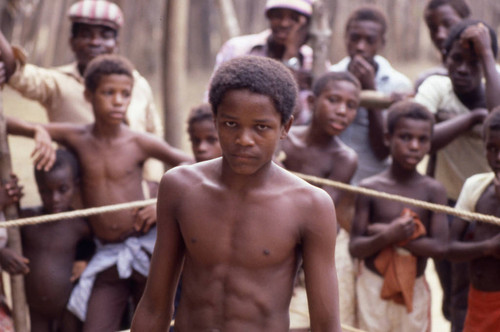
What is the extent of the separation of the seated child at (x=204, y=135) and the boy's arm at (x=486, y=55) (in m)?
1.40

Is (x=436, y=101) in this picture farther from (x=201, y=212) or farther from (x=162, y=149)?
(x=201, y=212)

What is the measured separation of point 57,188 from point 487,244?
2.10m

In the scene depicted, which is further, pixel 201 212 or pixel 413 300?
pixel 413 300

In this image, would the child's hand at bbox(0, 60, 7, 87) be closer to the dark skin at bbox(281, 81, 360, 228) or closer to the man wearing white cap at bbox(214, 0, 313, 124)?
the man wearing white cap at bbox(214, 0, 313, 124)

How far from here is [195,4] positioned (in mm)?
10719

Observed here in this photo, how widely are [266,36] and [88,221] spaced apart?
71.0 inches

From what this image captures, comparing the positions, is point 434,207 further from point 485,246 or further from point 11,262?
point 11,262

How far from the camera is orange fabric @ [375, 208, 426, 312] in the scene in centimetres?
354

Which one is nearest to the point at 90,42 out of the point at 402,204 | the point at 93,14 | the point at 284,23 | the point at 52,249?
the point at 93,14

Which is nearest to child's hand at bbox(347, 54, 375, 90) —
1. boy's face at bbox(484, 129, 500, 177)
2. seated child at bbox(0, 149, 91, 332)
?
boy's face at bbox(484, 129, 500, 177)

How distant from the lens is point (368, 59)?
4555mm

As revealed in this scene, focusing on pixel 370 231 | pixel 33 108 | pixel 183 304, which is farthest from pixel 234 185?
pixel 33 108

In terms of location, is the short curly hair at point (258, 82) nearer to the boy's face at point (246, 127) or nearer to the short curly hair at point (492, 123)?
the boy's face at point (246, 127)

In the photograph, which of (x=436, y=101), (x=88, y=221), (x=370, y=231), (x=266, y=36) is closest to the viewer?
(x=370, y=231)
